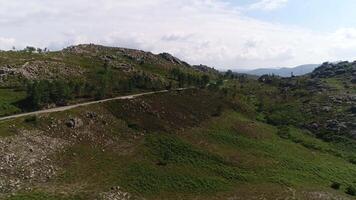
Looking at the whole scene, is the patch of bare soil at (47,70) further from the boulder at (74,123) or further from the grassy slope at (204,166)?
the grassy slope at (204,166)

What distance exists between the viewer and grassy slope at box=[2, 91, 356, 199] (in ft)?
245

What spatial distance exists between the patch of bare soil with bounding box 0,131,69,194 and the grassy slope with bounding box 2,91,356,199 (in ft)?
8.30

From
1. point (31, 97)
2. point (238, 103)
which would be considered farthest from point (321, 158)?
point (31, 97)

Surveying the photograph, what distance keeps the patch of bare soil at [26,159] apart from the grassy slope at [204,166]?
99.6 inches

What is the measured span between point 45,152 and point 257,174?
42274mm

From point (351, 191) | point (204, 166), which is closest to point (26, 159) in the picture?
point (204, 166)

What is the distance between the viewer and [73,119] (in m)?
89.8

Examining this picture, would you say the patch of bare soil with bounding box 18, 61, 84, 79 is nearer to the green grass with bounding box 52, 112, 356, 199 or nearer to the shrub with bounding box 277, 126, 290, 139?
the green grass with bounding box 52, 112, 356, 199

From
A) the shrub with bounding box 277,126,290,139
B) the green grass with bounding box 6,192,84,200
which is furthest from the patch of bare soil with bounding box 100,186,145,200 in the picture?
the shrub with bounding box 277,126,290,139

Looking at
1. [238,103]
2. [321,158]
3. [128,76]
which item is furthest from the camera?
[128,76]

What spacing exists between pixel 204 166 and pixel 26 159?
3502 centimetres

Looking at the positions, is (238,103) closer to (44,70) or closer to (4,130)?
(44,70)

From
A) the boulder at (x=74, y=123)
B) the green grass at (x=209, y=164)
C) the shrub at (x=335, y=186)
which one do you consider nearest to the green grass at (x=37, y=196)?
the green grass at (x=209, y=164)

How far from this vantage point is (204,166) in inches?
3477
